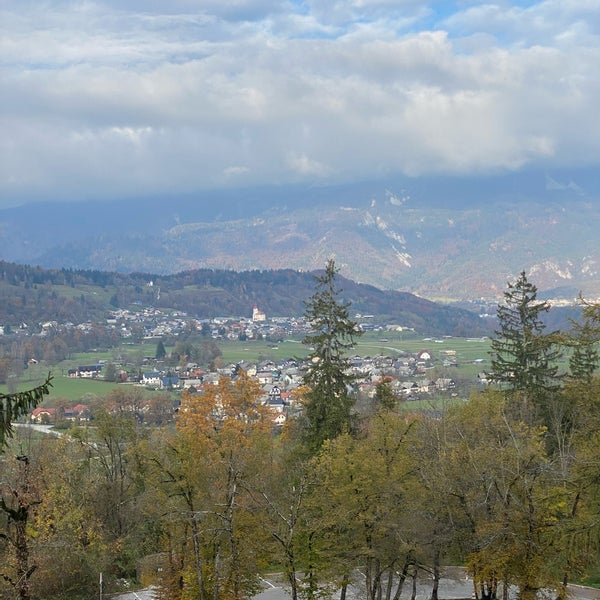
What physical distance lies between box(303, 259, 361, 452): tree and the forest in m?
0.08

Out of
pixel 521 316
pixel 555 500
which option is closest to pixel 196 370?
pixel 521 316

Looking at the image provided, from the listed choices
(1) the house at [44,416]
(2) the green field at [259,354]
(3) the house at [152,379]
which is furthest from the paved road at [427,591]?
(3) the house at [152,379]

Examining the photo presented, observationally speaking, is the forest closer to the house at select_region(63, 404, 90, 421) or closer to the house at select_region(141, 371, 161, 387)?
the house at select_region(63, 404, 90, 421)

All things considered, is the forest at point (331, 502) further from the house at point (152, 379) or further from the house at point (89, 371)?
the house at point (89, 371)

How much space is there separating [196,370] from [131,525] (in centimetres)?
10238

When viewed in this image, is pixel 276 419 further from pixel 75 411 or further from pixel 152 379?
pixel 152 379

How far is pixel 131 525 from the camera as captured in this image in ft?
126

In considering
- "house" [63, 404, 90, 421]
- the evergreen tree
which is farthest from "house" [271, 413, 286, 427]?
"house" [63, 404, 90, 421]

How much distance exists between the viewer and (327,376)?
37.8 metres

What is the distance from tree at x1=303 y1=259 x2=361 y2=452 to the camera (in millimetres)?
36406

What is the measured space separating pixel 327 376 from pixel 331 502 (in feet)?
40.2

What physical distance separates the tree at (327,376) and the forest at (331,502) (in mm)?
84

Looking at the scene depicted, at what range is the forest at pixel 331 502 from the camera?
72.6 feet

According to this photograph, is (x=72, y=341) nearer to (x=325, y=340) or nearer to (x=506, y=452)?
(x=325, y=340)
